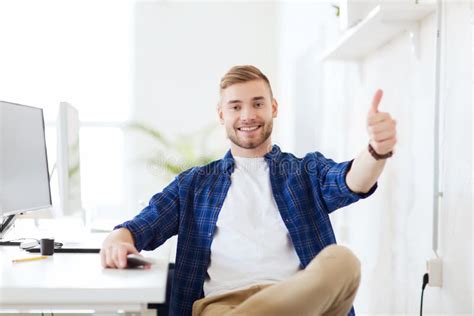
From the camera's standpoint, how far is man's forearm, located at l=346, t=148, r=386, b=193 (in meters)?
1.30

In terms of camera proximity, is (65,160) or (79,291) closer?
(79,291)

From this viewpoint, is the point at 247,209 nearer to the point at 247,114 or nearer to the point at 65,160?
the point at 247,114

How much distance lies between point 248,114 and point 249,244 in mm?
395

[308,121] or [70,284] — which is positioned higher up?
[308,121]

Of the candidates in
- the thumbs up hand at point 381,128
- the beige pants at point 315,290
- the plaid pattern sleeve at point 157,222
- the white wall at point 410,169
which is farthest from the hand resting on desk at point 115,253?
the white wall at point 410,169

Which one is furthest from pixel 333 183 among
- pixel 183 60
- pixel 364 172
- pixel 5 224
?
pixel 183 60

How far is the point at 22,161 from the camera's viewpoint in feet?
5.52

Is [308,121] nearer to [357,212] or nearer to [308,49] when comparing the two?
[308,49]

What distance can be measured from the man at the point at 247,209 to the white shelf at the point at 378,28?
1.54 feet

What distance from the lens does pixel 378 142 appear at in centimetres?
124

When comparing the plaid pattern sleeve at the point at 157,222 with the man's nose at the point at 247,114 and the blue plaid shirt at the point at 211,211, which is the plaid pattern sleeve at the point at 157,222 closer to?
the blue plaid shirt at the point at 211,211

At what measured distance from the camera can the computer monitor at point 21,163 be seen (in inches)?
62.9

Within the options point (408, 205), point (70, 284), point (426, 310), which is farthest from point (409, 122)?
point (70, 284)

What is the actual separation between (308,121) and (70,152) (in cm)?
244
